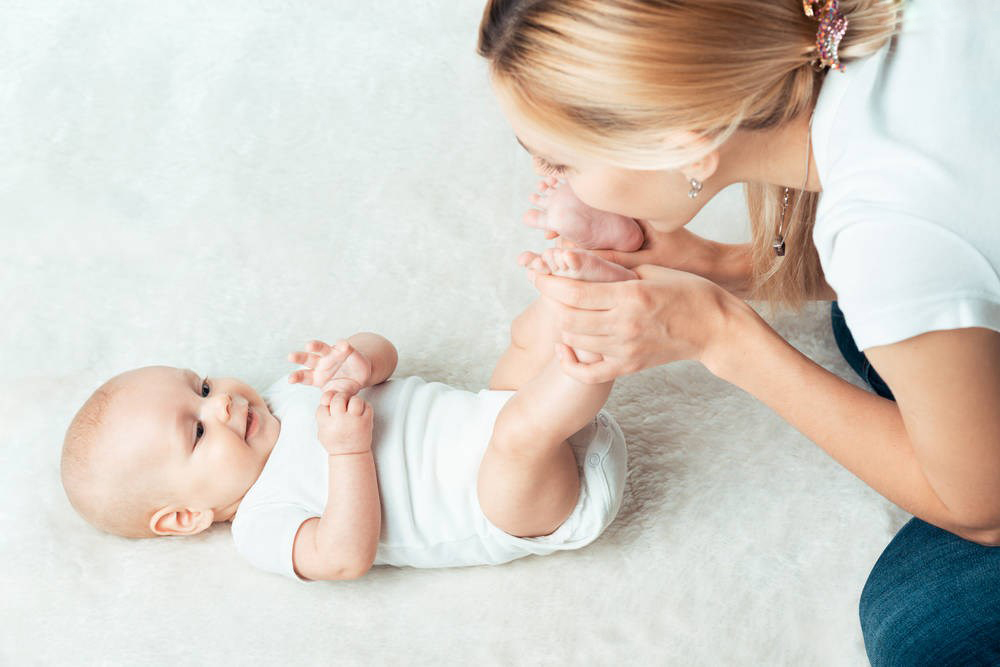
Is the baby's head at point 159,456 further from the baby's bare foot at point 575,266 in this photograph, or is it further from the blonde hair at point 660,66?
the blonde hair at point 660,66

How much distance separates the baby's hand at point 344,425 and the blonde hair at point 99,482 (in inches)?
9.7

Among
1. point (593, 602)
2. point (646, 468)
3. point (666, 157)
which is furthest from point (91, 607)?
point (666, 157)

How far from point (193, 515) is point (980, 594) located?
957mm

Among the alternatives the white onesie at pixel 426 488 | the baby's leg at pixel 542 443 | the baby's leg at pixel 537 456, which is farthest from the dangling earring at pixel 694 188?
the white onesie at pixel 426 488

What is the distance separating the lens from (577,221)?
4.23ft

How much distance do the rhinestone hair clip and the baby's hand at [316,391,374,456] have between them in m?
0.69

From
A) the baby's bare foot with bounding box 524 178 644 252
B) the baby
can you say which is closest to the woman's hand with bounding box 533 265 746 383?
the baby

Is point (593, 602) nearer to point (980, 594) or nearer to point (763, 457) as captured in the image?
point (763, 457)

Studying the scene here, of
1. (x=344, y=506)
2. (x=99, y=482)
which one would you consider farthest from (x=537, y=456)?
(x=99, y=482)

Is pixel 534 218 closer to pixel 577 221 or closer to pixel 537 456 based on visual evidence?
pixel 577 221

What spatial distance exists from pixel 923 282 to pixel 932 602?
0.40m

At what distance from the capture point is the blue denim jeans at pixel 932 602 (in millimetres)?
1043

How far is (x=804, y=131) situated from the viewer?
1.05m

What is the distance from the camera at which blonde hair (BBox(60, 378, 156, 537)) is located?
1283mm
